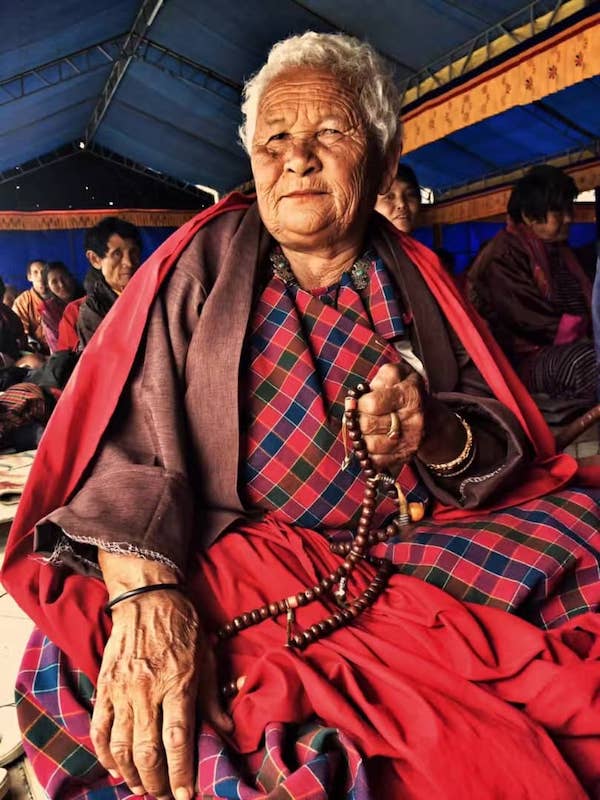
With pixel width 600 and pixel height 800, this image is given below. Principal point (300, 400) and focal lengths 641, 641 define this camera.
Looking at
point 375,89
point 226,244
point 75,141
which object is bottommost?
point 226,244

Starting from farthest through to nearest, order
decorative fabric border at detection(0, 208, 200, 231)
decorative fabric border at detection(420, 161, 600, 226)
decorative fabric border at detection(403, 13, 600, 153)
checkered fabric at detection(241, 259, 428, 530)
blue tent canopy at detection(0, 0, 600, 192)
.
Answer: decorative fabric border at detection(0, 208, 200, 231) → decorative fabric border at detection(420, 161, 600, 226) → blue tent canopy at detection(0, 0, 600, 192) → decorative fabric border at detection(403, 13, 600, 153) → checkered fabric at detection(241, 259, 428, 530)

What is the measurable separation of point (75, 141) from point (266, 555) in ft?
27.3

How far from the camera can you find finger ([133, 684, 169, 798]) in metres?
0.84

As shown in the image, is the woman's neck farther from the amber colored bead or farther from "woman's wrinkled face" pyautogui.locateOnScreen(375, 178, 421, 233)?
"woman's wrinkled face" pyautogui.locateOnScreen(375, 178, 421, 233)

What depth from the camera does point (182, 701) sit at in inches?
34.2

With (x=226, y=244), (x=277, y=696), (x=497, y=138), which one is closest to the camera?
(x=277, y=696)

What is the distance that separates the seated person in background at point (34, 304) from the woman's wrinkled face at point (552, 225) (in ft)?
16.7

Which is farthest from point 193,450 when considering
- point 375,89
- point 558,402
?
point 558,402

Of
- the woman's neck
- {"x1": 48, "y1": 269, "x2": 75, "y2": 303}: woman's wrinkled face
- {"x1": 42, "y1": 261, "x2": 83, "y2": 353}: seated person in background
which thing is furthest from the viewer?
{"x1": 48, "y1": 269, "x2": 75, "y2": 303}: woman's wrinkled face

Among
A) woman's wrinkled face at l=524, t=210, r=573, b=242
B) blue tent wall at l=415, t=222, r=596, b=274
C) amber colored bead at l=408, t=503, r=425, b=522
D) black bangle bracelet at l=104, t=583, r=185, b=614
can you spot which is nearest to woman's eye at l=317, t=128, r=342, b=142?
amber colored bead at l=408, t=503, r=425, b=522

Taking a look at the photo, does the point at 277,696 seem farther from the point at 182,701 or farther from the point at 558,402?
the point at 558,402

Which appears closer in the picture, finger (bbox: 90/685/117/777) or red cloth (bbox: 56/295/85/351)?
finger (bbox: 90/685/117/777)

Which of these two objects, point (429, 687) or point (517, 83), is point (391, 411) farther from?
point (517, 83)

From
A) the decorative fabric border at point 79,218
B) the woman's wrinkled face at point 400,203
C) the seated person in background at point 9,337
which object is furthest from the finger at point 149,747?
the decorative fabric border at point 79,218
